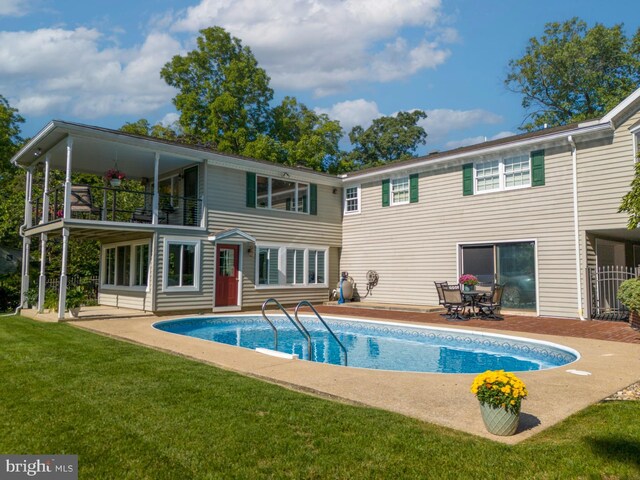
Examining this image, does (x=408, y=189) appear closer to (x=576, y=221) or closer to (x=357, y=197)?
(x=357, y=197)

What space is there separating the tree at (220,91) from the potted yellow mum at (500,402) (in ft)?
93.7

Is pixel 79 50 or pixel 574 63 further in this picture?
pixel 574 63

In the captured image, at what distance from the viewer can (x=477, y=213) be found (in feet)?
48.5

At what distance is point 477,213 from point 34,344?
12.2 metres

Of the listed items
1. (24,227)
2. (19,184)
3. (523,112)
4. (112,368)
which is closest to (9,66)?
(19,184)

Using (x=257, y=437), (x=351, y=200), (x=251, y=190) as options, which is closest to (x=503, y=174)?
(x=351, y=200)

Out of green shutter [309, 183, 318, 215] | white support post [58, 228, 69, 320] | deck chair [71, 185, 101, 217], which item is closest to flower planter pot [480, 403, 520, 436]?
white support post [58, 228, 69, 320]

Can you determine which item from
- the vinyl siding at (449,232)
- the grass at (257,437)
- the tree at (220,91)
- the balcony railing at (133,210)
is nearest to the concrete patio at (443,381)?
the grass at (257,437)

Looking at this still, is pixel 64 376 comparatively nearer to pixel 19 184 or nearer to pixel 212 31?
pixel 19 184

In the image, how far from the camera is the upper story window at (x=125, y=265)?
50.3 feet

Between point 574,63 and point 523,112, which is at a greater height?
point 574,63

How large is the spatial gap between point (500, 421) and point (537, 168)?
36.7ft

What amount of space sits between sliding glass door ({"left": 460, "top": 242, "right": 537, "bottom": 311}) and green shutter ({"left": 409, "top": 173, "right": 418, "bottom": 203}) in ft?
8.70

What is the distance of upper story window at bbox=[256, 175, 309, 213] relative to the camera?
662 inches
